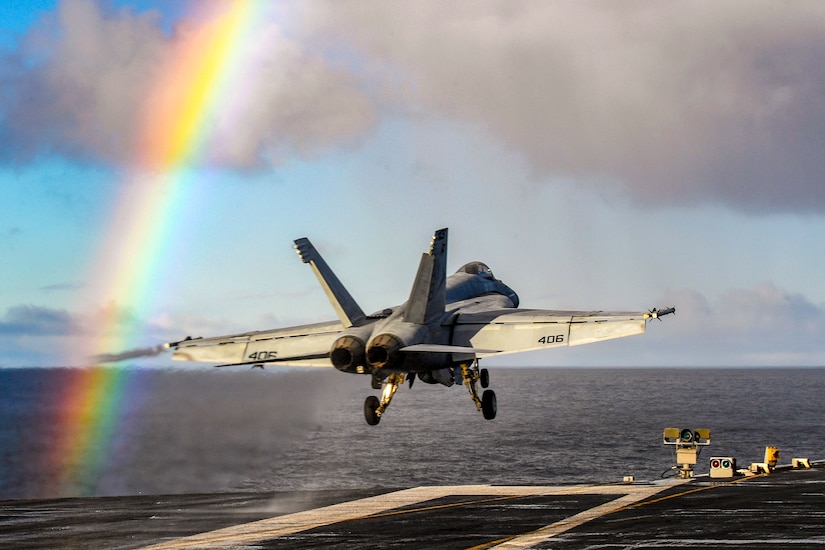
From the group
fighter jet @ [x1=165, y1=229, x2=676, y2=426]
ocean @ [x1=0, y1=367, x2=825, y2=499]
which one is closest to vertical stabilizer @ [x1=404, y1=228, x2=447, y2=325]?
fighter jet @ [x1=165, y1=229, x2=676, y2=426]

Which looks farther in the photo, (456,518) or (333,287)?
(456,518)

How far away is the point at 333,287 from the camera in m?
40.4

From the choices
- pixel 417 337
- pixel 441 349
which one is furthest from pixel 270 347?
pixel 441 349

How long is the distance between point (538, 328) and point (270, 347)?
11.6 meters

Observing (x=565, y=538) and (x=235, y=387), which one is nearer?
(x=565, y=538)

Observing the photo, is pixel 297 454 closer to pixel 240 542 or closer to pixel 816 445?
pixel 816 445

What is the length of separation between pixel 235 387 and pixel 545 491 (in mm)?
74098

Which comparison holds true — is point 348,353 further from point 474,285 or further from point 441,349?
point 474,285

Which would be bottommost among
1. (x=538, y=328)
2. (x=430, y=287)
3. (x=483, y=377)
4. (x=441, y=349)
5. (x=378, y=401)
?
(x=378, y=401)

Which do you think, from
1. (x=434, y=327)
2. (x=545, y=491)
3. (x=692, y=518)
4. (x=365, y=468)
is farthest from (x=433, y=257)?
(x=365, y=468)

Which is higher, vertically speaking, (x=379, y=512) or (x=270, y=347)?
(x=270, y=347)

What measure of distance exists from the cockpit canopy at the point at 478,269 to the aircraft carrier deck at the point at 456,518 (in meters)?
11.6

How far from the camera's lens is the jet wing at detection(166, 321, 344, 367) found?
4016 cm

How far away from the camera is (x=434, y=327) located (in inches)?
1527
